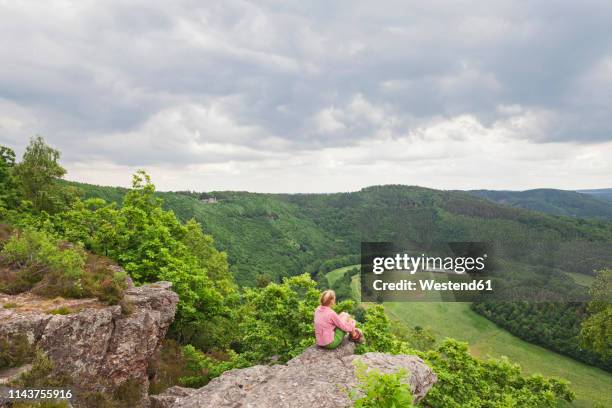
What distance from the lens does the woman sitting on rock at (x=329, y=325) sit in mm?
11969

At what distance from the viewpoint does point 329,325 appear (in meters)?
12.0

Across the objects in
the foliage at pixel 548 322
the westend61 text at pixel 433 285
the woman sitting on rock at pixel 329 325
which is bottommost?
the foliage at pixel 548 322

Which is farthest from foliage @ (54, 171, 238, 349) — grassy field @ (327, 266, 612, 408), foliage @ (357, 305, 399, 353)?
grassy field @ (327, 266, 612, 408)

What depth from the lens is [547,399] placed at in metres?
21.0

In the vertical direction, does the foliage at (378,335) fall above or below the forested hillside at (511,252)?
above

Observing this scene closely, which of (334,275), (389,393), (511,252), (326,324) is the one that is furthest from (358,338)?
(334,275)

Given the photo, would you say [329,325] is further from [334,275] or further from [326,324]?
[334,275]

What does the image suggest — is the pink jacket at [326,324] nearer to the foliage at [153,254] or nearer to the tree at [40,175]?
the foliage at [153,254]

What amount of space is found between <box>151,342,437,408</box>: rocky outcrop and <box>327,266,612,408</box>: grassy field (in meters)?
54.8

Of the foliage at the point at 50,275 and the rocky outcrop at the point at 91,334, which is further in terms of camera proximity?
the foliage at the point at 50,275

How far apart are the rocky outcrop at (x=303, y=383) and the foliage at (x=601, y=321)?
31.9m

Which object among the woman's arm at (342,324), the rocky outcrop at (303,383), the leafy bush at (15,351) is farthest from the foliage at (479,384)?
the leafy bush at (15,351)

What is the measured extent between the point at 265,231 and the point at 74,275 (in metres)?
185

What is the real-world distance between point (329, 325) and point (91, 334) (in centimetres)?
761
